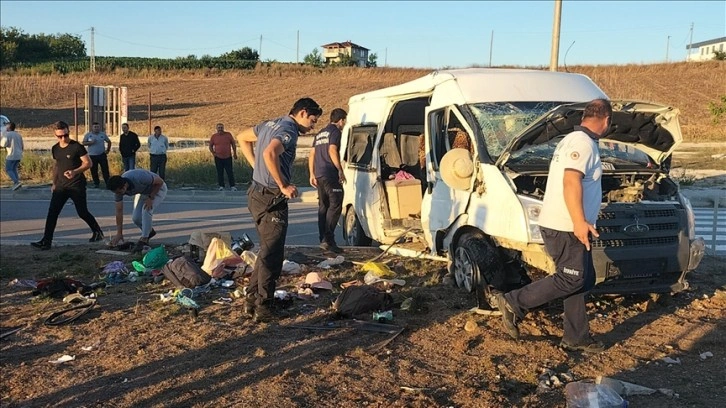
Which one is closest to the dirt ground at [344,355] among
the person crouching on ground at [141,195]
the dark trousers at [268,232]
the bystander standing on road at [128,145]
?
the dark trousers at [268,232]

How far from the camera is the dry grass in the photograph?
147 ft

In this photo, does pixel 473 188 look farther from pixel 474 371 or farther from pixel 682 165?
pixel 682 165

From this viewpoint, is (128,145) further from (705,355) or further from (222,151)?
(705,355)

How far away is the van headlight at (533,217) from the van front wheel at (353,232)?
13.5 feet

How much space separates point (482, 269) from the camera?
6.05m

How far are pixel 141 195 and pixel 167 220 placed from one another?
12.7ft

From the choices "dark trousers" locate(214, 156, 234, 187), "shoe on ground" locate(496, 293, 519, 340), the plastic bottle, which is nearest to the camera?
the plastic bottle

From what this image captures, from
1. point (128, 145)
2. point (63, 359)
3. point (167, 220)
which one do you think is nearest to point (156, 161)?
point (128, 145)

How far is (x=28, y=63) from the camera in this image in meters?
74.8

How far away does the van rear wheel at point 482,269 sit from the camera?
605 cm

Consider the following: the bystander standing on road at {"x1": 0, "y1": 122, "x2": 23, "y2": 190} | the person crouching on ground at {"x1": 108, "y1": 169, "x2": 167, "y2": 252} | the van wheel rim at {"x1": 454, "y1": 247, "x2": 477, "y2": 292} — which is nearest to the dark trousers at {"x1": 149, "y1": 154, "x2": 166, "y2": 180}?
the bystander standing on road at {"x1": 0, "y1": 122, "x2": 23, "y2": 190}

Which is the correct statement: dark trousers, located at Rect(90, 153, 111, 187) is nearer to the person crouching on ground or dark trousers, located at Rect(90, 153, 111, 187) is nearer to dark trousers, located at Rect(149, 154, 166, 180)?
dark trousers, located at Rect(149, 154, 166, 180)

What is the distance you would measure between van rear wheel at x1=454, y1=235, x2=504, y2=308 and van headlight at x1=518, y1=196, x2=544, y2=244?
0.52 meters

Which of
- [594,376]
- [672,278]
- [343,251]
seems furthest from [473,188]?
[343,251]
